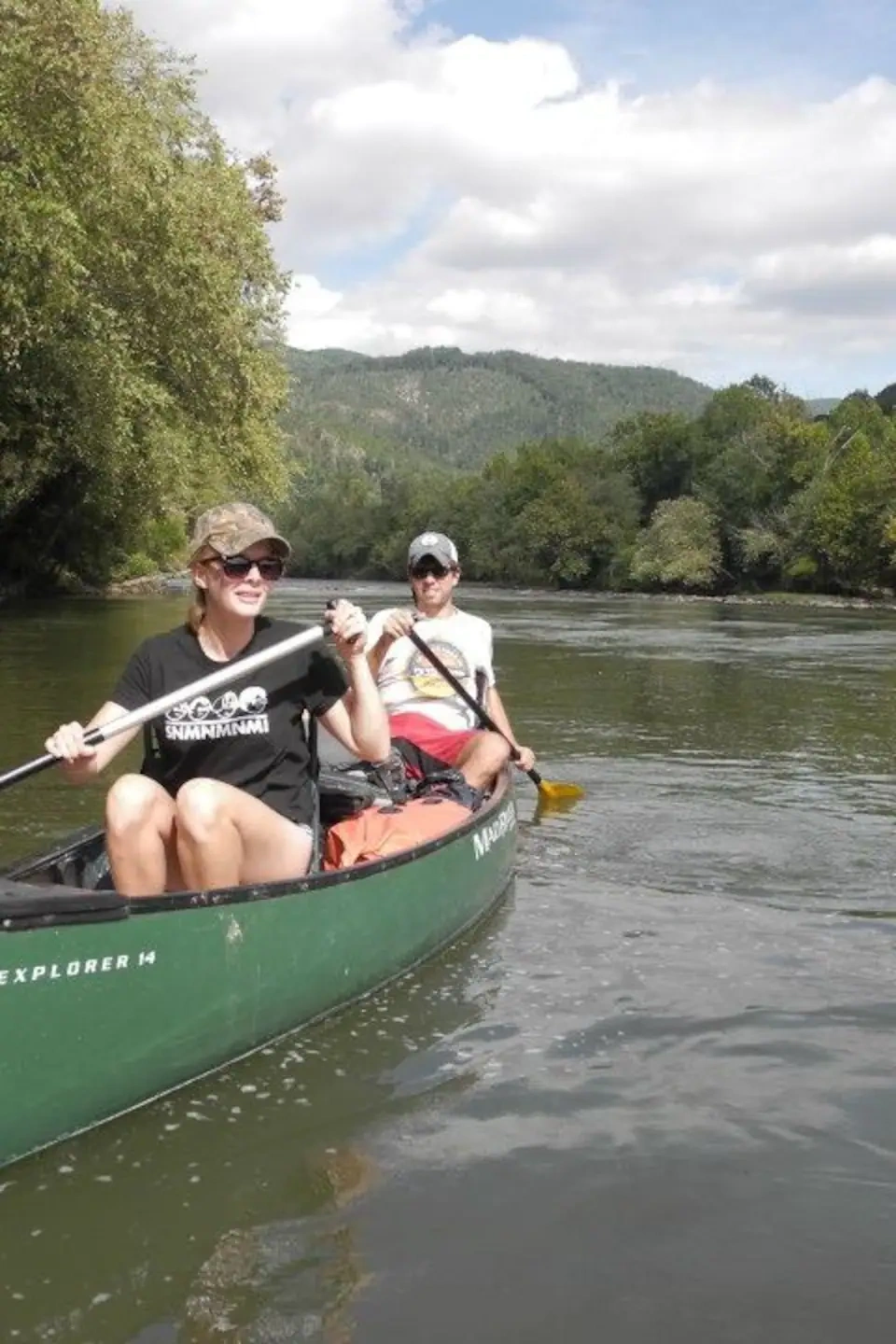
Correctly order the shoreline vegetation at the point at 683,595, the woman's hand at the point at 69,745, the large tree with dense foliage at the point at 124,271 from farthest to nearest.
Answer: the shoreline vegetation at the point at 683,595
the large tree with dense foliage at the point at 124,271
the woman's hand at the point at 69,745

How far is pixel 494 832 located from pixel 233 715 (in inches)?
83.9

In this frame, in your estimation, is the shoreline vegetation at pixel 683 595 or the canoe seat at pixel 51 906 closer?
the canoe seat at pixel 51 906

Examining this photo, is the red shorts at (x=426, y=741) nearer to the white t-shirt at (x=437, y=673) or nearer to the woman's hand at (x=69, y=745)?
the white t-shirt at (x=437, y=673)

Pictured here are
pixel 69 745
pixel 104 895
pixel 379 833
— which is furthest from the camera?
pixel 379 833

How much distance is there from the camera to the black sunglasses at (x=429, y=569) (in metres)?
7.25

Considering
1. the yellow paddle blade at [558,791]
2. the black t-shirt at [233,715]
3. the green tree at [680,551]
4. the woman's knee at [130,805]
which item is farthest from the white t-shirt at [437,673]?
Result: the green tree at [680,551]

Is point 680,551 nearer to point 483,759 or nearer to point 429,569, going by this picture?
point 429,569

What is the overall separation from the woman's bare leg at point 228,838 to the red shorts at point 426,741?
2569 millimetres

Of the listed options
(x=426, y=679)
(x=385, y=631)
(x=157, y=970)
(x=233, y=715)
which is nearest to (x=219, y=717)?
(x=233, y=715)

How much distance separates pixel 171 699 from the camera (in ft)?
14.4

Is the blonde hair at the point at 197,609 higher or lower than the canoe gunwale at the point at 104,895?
higher

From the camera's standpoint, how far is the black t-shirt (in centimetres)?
453

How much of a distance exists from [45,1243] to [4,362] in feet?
52.5

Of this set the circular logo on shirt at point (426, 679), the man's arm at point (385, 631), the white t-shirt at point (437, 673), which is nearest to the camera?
the man's arm at point (385, 631)
